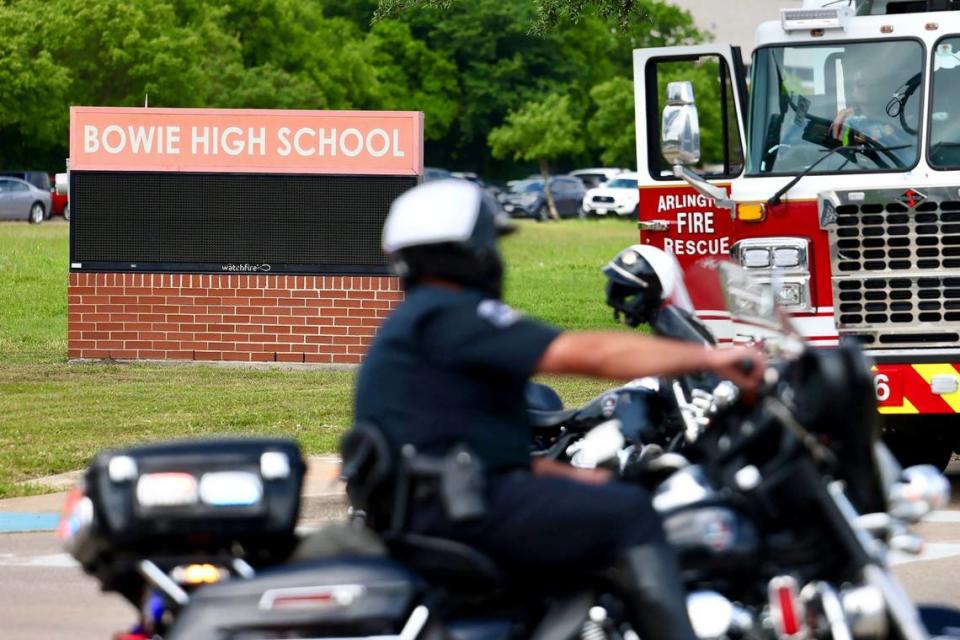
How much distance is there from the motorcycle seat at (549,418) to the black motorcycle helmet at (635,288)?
2.03ft

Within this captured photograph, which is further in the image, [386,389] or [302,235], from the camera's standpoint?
[302,235]

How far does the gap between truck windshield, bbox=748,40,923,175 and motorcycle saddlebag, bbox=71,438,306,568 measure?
22.5ft

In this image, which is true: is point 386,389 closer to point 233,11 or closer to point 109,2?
point 109,2

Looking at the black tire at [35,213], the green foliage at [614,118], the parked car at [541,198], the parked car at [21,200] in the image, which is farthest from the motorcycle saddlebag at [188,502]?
the green foliage at [614,118]

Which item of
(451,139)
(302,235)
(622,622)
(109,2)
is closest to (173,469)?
(622,622)

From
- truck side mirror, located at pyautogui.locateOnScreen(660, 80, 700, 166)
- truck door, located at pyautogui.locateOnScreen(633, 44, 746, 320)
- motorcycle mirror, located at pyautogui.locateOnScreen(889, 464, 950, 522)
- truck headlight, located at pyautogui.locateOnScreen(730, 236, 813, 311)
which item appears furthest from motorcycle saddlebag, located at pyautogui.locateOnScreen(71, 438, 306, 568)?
truck door, located at pyautogui.locateOnScreen(633, 44, 746, 320)

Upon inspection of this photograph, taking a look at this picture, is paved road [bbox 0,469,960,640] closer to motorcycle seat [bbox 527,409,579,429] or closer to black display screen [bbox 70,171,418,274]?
motorcycle seat [bbox 527,409,579,429]

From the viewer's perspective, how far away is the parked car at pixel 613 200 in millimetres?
64312

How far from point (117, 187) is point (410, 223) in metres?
14.3

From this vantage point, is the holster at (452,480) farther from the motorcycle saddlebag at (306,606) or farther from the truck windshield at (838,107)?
the truck windshield at (838,107)

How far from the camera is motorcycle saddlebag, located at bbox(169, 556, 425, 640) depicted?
457 centimetres

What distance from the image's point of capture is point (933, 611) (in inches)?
205

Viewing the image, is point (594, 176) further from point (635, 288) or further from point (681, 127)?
point (635, 288)

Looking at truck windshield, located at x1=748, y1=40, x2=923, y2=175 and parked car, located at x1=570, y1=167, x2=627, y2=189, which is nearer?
truck windshield, located at x1=748, y1=40, x2=923, y2=175
